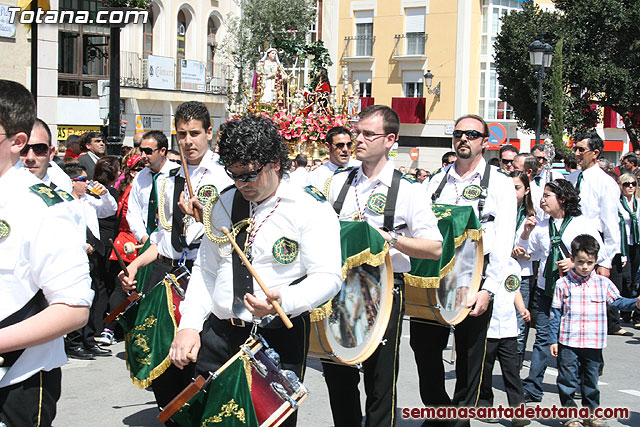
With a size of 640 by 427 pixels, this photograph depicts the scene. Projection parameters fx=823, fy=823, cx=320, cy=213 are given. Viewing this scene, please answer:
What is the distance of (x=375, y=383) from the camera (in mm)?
5094

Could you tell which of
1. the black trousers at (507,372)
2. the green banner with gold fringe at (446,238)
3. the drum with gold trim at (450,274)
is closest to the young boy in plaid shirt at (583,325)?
the black trousers at (507,372)

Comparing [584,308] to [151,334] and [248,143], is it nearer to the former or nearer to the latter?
[151,334]

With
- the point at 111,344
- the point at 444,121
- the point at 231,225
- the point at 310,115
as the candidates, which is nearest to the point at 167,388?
the point at 231,225

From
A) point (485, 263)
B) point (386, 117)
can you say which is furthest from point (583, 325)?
point (386, 117)

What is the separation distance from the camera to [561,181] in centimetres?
801

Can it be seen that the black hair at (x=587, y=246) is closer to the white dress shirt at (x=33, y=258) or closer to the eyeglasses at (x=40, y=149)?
the eyeglasses at (x=40, y=149)

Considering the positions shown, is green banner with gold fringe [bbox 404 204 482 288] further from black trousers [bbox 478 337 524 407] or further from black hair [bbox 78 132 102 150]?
black hair [bbox 78 132 102 150]

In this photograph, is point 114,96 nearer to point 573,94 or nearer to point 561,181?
point 561,181

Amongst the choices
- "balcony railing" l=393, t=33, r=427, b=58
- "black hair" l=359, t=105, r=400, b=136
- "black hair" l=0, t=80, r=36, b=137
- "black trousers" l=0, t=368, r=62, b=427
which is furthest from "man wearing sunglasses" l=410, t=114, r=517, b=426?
"balcony railing" l=393, t=33, r=427, b=58

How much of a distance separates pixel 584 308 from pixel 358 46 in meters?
41.1

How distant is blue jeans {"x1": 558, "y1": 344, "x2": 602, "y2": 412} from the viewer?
21.8ft

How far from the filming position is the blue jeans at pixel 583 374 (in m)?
6.63

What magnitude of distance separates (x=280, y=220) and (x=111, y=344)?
6.30m

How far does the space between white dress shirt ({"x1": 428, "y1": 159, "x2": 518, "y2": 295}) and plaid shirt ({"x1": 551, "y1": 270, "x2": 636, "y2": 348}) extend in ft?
3.29
